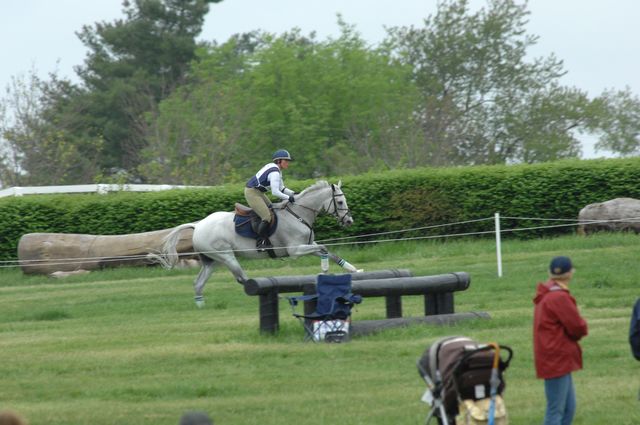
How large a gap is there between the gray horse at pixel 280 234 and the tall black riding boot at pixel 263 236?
97 mm

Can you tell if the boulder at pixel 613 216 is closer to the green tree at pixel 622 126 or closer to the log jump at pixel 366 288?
the log jump at pixel 366 288

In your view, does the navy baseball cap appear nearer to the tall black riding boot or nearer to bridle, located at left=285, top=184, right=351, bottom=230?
the tall black riding boot

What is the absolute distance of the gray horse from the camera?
76.4 feet

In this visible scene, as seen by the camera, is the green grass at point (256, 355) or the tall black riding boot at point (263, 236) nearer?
the green grass at point (256, 355)

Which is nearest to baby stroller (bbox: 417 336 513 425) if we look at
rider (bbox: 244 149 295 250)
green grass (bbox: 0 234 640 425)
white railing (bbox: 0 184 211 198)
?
green grass (bbox: 0 234 640 425)

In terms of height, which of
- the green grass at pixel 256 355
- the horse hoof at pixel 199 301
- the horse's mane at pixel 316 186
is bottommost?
the green grass at pixel 256 355

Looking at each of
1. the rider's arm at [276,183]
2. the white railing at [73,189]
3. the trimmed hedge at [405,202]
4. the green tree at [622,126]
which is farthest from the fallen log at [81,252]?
the green tree at [622,126]

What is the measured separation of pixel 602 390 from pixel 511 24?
5798cm

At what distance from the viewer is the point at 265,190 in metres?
23.4

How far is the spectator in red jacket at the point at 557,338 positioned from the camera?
33.8 feet

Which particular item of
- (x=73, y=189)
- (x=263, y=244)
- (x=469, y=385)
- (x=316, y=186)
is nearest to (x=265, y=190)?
(x=263, y=244)

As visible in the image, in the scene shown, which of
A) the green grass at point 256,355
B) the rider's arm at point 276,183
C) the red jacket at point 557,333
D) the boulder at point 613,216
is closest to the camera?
the red jacket at point 557,333

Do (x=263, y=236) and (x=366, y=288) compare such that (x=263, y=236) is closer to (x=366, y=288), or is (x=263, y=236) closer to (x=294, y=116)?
(x=366, y=288)

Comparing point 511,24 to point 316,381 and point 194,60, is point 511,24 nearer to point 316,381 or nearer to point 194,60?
point 194,60
